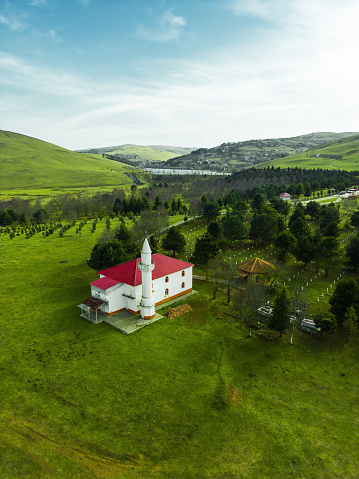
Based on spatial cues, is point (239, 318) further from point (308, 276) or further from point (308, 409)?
point (308, 276)

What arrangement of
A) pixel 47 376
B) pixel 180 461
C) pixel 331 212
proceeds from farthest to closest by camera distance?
1. pixel 331 212
2. pixel 47 376
3. pixel 180 461

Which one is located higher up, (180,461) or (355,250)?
(355,250)

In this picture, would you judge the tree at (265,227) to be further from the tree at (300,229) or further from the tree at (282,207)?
the tree at (282,207)

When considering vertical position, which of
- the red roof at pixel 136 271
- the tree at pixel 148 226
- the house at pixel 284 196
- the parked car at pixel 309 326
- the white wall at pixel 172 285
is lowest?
the parked car at pixel 309 326

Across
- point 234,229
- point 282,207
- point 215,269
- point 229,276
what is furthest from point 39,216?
point 229,276

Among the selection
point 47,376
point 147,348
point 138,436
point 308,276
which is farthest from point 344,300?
point 47,376

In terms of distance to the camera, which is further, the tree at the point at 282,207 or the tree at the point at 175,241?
the tree at the point at 282,207

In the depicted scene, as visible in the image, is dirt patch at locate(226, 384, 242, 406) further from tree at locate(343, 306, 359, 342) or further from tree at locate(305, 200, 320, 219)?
tree at locate(305, 200, 320, 219)

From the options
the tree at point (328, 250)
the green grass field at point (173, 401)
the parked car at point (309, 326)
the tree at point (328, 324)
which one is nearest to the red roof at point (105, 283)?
the green grass field at point (173, 401)
